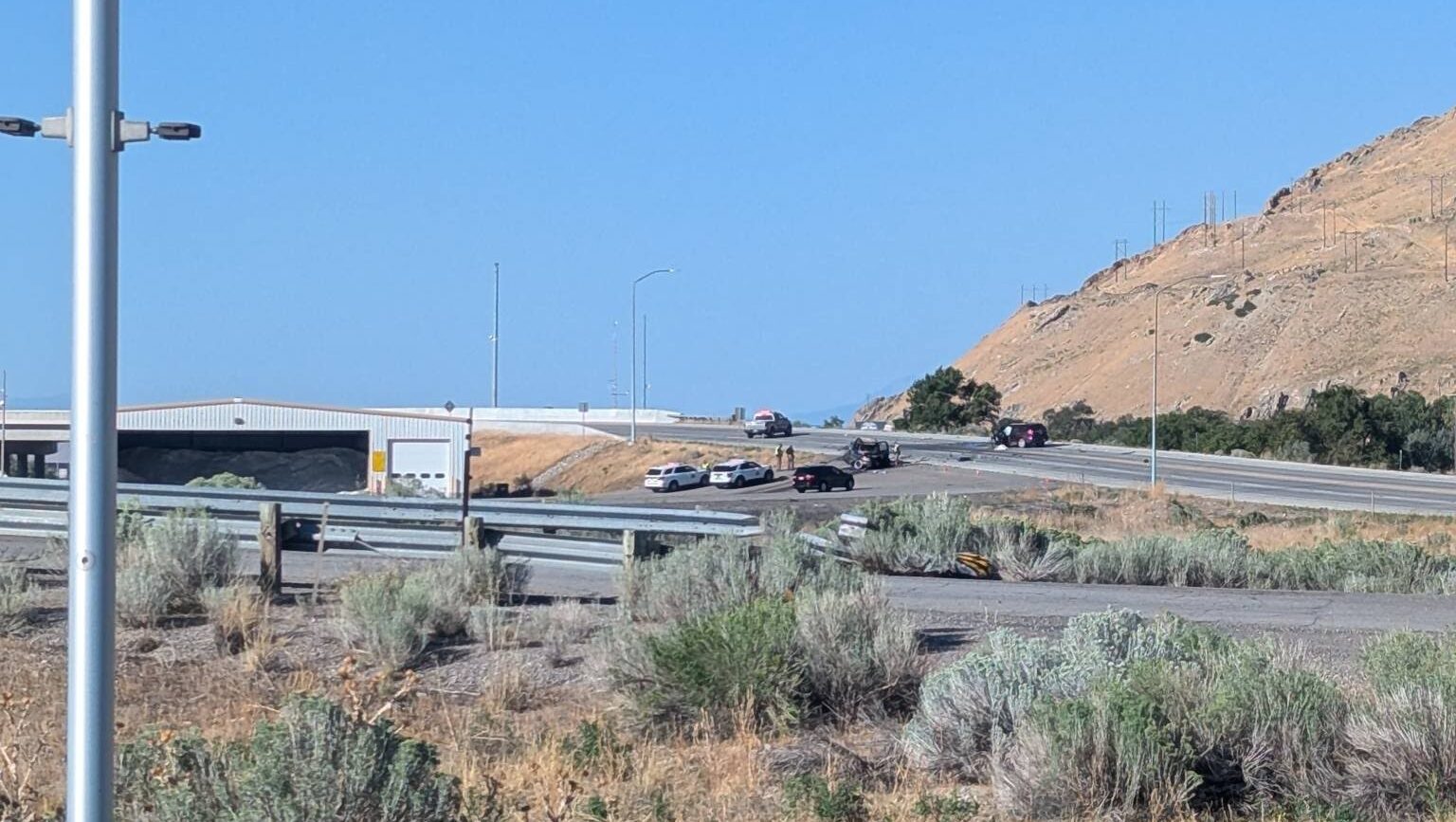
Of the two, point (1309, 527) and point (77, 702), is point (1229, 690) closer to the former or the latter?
point (77, 702)

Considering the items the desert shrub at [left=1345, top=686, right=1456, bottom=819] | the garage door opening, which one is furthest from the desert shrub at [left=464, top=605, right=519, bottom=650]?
the garage door opening

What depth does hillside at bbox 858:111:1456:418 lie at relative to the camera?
3807 inches

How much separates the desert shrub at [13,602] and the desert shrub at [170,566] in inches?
27.4

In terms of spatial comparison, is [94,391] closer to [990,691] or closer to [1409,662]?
[990,691]

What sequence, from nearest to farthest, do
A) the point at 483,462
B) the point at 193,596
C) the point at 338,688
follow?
the point at 338,688 → the point at 193,596 → the point at 483,462

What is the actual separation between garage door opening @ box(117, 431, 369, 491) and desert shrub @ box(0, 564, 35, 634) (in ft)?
186

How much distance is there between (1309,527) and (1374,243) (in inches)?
3199

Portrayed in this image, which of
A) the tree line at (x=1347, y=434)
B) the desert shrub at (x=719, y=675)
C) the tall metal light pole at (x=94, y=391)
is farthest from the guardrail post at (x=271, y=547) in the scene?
the tree line at (x=1347, y=434)

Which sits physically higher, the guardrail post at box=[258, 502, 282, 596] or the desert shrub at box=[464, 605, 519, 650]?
the guardrail post at box=[258, 502, 282, 596]

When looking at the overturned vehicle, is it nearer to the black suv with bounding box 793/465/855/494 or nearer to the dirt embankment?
the dirt embankment

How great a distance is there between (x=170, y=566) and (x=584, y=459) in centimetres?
6225

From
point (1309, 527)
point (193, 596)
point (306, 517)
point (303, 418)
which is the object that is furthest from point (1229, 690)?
point (303, 418)

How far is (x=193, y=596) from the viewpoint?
43.8 feet

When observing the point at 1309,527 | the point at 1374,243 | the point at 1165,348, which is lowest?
the point at 1309,527
